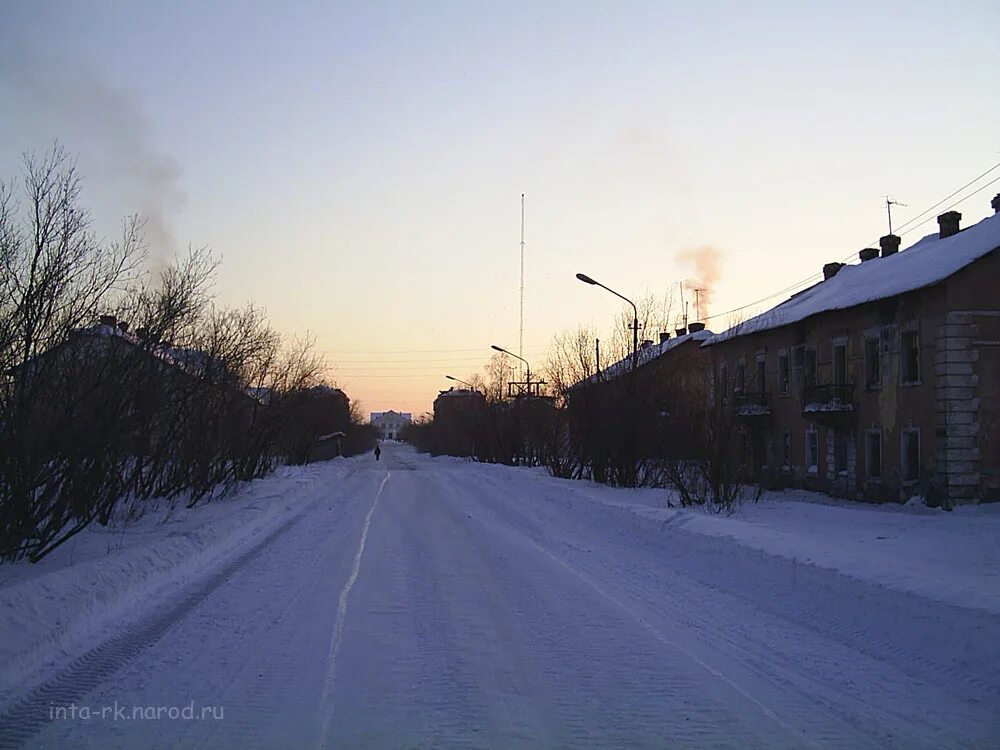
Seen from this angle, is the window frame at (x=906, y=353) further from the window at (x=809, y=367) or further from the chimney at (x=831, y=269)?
the chimney at (x=831, y=269)

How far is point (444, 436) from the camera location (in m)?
108

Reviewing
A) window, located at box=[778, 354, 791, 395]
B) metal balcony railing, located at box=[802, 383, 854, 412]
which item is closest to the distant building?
window, located at box=[778, 354, 791, 395]

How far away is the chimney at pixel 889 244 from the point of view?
43.1 m

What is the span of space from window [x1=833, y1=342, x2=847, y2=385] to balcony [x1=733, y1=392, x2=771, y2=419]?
587 cm

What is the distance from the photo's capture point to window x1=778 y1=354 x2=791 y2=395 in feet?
137

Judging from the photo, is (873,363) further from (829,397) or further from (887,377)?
(829,397)

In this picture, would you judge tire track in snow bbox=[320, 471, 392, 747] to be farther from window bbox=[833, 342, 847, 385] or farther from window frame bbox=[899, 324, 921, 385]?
window bbox=[833, 342, 847, 385]

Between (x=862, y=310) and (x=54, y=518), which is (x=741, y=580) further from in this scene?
(x=862, y=310)

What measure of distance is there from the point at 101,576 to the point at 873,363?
30.0 meters

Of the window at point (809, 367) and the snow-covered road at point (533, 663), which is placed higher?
the window at point (809, 367)

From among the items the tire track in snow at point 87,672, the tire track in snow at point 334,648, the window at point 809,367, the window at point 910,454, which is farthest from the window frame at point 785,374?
the tire track in snow at point 87,672

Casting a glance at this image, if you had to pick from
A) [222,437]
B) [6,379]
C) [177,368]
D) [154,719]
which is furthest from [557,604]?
[222,437]

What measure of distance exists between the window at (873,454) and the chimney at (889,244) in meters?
12.5

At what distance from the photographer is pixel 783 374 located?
42.1 meters
